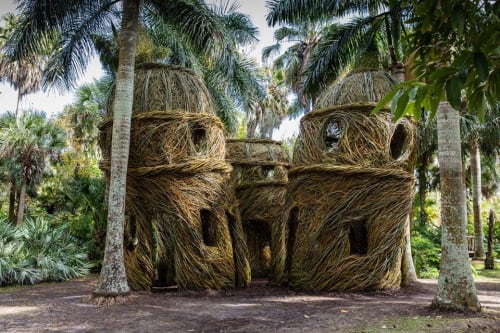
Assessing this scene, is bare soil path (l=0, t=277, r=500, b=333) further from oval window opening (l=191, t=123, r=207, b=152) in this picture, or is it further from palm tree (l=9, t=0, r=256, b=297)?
oval window opening (l=191, t=123, r=207, b=152)

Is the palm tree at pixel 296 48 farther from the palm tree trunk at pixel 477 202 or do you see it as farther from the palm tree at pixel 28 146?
the palm tree at pixel 28 146

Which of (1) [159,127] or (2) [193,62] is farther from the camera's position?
(2) [193,62]

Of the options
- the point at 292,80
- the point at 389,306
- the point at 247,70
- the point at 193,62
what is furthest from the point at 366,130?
the point at 292,80

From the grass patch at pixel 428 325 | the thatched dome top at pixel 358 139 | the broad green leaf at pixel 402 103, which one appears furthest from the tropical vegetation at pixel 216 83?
the thatched dome top at pixel 358 139

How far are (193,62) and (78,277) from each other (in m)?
7.89

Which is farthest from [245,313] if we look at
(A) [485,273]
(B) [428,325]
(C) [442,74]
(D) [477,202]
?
(D) [477,202]

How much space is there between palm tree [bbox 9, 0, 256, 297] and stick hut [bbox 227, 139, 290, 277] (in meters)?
4.13

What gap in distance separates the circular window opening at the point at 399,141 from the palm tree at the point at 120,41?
4.36 m

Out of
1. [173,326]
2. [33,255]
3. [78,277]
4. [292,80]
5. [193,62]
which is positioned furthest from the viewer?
[292,80]

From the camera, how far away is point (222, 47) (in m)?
10.0

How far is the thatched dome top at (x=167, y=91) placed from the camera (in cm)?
963

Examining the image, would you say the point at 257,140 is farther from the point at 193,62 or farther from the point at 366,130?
the point at 366,130

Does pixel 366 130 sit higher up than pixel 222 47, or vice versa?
pixel 222 47

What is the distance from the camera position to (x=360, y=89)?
382 inches
